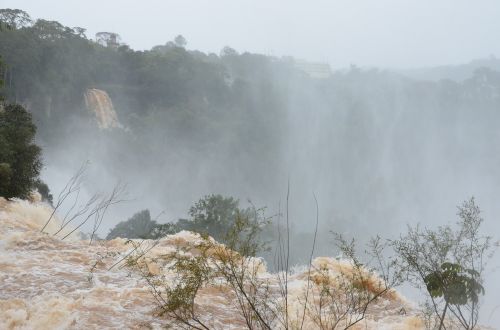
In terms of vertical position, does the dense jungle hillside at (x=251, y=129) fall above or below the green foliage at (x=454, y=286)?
above

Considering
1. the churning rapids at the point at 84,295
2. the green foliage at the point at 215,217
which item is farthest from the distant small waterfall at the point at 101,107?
the churning rapids at the point at 84,295

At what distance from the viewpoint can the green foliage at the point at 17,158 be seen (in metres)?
11.4

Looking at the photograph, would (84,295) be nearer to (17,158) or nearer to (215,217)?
(17,158)

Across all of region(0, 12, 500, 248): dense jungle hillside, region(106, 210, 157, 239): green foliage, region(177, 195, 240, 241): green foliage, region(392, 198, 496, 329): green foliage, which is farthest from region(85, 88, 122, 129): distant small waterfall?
region(392, 198, 496, 329): green foliage

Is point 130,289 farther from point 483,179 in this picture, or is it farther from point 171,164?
point 483,179

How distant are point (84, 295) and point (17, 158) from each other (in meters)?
7.71

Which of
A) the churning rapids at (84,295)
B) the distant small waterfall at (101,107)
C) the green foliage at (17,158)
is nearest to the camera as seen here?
the churning rapids at (84,295)

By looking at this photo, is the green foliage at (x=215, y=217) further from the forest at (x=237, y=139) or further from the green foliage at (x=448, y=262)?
the green foliage at (x=448, y=262)

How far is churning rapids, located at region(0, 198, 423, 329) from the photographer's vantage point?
16.5ft

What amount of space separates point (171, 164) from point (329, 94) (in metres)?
30.2

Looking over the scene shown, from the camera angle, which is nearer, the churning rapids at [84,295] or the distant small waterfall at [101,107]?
the churning rapids at [84,295]

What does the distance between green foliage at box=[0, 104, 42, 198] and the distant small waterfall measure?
24.1 meters

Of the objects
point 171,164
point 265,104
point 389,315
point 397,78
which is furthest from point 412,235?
point 397,78

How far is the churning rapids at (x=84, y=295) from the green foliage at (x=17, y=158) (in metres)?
3.85
